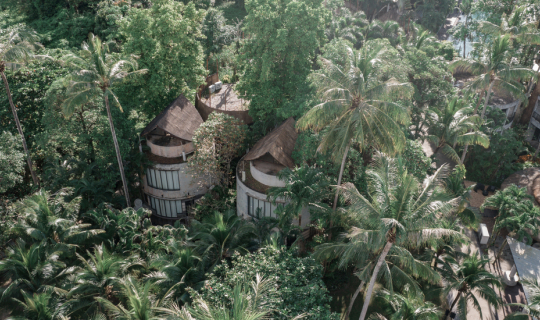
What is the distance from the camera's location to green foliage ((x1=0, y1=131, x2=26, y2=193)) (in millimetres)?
24203

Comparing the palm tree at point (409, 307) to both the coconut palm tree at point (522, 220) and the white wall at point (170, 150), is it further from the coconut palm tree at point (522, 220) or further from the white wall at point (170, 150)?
the white wall at point (170, 150)

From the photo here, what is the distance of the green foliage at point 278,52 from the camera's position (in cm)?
2977

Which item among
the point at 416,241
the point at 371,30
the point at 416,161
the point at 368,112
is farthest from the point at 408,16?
the point at 416,241

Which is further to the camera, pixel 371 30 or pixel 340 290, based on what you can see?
pixel 371 30

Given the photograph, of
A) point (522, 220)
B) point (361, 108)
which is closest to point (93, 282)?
point (361, 108)

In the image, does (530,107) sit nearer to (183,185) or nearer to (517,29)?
(517,29)

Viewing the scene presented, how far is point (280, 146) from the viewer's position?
2712 cm

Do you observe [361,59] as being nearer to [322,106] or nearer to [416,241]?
[322,106]

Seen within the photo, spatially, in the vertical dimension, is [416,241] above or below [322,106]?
below

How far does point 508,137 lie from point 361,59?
20392mm

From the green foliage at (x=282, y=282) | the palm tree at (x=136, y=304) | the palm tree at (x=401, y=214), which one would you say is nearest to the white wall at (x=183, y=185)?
the green foliage at (x=282, y=282)

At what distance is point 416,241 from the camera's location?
16.7 meters

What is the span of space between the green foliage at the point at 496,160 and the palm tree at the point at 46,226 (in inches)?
1226

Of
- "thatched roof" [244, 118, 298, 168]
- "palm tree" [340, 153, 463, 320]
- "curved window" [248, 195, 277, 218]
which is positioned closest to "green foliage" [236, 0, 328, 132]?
"thatched roof" [244, 118, 298, 168]
